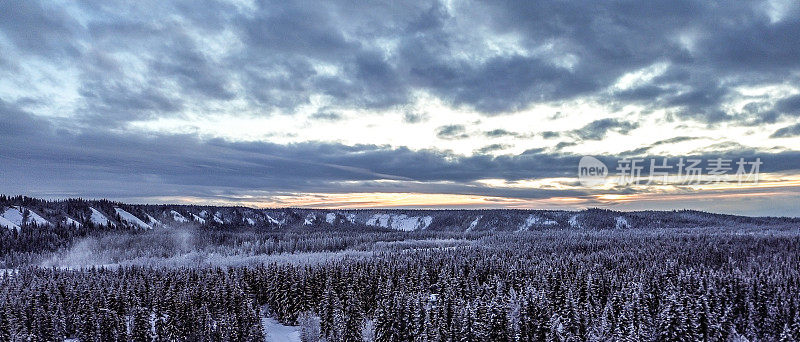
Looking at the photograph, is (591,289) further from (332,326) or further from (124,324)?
(124,324)

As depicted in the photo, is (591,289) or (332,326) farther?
(591,289)

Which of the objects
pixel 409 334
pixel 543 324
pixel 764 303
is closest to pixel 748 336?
pixel 764 303

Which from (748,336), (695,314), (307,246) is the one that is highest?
(695,314)

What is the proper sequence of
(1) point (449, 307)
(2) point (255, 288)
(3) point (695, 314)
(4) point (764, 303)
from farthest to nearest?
(2) point (255, 288) < (4) point (764, 303) < (1) point (449, 307) < (3) point (695, 314)

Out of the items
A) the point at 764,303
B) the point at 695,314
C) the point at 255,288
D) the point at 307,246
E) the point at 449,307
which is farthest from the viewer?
the point at 307,246

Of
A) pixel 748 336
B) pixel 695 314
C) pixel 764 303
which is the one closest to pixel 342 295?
pixel 695 314

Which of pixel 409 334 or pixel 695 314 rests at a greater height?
pixel 695 314
